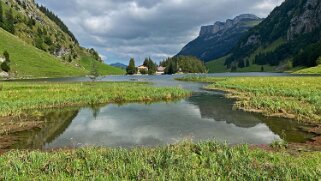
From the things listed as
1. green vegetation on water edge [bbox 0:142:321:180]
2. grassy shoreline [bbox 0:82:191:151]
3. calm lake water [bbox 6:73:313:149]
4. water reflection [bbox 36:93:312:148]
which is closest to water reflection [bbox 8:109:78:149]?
calm lake water [bbox 6:73:313:149]

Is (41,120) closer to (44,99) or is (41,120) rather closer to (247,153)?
(44,99)

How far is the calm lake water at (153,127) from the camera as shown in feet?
91.0

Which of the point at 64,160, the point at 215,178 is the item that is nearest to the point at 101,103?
the point at 64,160

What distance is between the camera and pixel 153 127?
33.8m

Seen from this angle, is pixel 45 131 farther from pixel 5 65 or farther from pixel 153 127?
pixel 5 65

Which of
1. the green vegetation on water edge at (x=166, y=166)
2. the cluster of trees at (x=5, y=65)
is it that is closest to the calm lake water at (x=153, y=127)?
the green vegetation on water edge at (x=166, y=166)

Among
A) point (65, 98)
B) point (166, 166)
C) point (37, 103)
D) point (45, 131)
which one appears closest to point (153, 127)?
point (45, 131)

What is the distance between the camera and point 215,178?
47.9 ft

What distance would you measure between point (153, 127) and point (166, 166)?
17.3m

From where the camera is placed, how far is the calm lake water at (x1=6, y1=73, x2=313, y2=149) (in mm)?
27750

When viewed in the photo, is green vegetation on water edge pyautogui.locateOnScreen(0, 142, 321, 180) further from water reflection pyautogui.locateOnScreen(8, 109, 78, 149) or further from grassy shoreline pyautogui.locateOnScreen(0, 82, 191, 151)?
grassy shoreline pyautogui.locateOnScreen(0, 82, 191, 151)

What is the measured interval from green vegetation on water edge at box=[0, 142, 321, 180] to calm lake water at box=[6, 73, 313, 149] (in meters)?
6.01

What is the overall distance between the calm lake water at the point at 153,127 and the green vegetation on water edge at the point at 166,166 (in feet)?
19.7

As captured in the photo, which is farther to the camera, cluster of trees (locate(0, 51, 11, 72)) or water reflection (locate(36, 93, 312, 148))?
cluster of trees (locate(0, 51, 11, 72))
